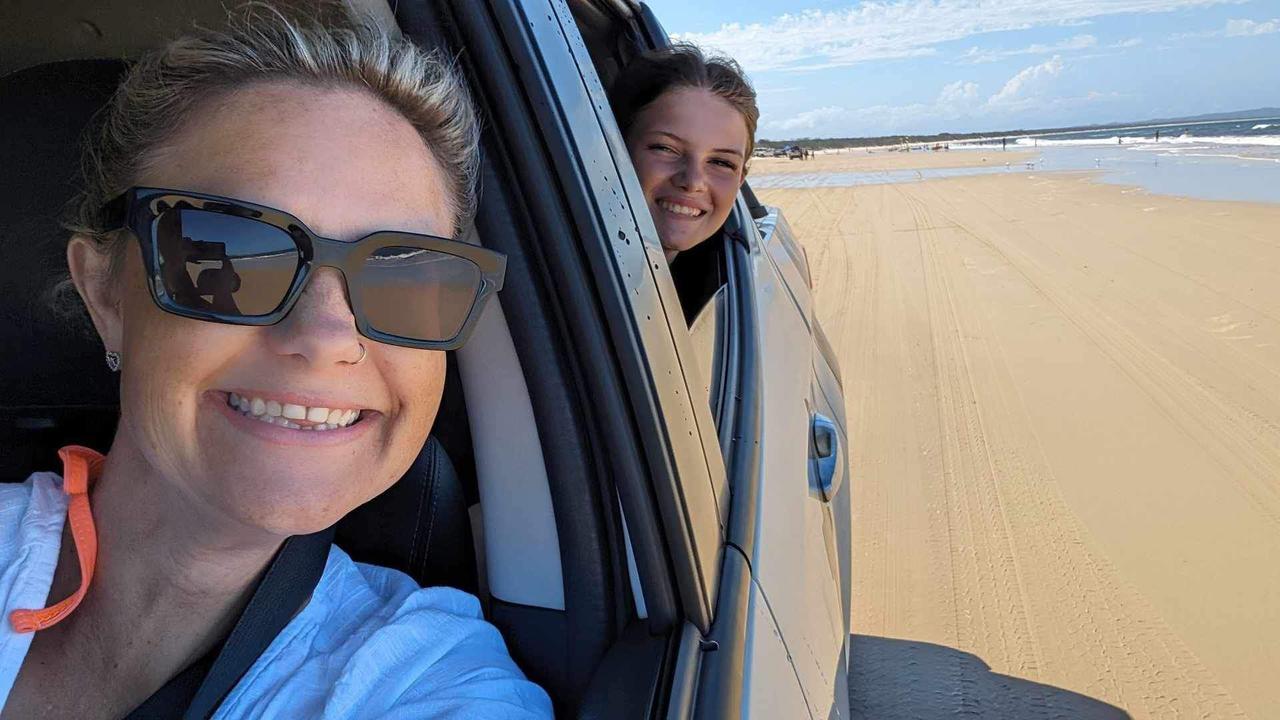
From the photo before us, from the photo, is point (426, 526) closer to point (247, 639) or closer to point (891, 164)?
point (247, 639)

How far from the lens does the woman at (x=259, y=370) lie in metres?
0.94

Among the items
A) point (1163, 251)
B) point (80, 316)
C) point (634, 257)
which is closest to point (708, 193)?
point (634, 257)

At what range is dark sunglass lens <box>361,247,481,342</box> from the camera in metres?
0.99

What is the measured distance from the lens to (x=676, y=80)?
266 centimetres

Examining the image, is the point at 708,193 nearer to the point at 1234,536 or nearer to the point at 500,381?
the point at 500,381

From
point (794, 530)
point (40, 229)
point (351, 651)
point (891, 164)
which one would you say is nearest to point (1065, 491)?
point (794, 530)

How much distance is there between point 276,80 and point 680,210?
1.76m

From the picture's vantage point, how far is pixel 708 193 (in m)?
2.70

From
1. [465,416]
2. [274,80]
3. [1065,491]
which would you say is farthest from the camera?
[1065,491]

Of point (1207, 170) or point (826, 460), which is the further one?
point (1207, 170)

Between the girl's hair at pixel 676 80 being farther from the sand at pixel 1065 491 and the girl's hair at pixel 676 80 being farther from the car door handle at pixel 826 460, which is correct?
the sand at pixel 1065 491

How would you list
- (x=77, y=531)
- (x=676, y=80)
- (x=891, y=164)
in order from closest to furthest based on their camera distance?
(x=77, y=531), (x=676, y=80), (x=891, y=164)

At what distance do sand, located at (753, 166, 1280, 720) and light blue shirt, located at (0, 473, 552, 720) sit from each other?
200 centimetres

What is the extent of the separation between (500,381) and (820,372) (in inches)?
74.5
